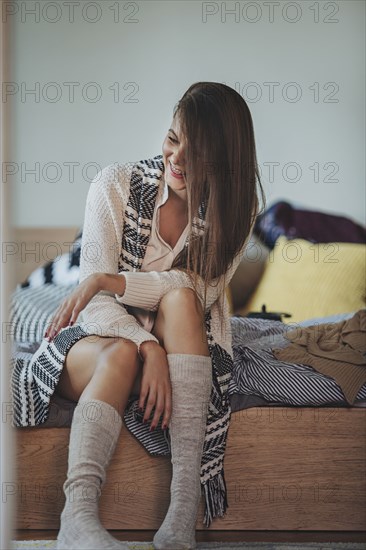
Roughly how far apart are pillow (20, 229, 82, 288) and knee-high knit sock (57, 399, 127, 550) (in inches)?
48.0

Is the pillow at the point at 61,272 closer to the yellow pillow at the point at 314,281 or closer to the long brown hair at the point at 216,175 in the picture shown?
the yellow pillow at the point at 314,281

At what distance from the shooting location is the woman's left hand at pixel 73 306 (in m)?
1.34

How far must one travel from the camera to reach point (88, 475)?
1.22 meters

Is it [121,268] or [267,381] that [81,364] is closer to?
[121,268]

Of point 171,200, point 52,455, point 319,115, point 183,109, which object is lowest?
point 52,455

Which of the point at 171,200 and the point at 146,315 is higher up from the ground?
the point at 171,200

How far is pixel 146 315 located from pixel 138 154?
1.53 metres

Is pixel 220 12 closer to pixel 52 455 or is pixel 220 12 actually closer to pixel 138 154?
pixel 138 154

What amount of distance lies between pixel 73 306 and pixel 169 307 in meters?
0.18

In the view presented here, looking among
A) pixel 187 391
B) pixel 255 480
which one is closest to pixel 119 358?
pixel 187 391

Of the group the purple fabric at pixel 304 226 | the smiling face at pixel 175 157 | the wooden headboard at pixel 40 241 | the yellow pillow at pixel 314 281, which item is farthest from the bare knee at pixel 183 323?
the wooden headboard at pixel 40 241

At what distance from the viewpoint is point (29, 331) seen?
195cm

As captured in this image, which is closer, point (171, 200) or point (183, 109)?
point (183, 109)

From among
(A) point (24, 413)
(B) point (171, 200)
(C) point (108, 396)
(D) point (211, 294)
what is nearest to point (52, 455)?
(A) point (24, 413)
